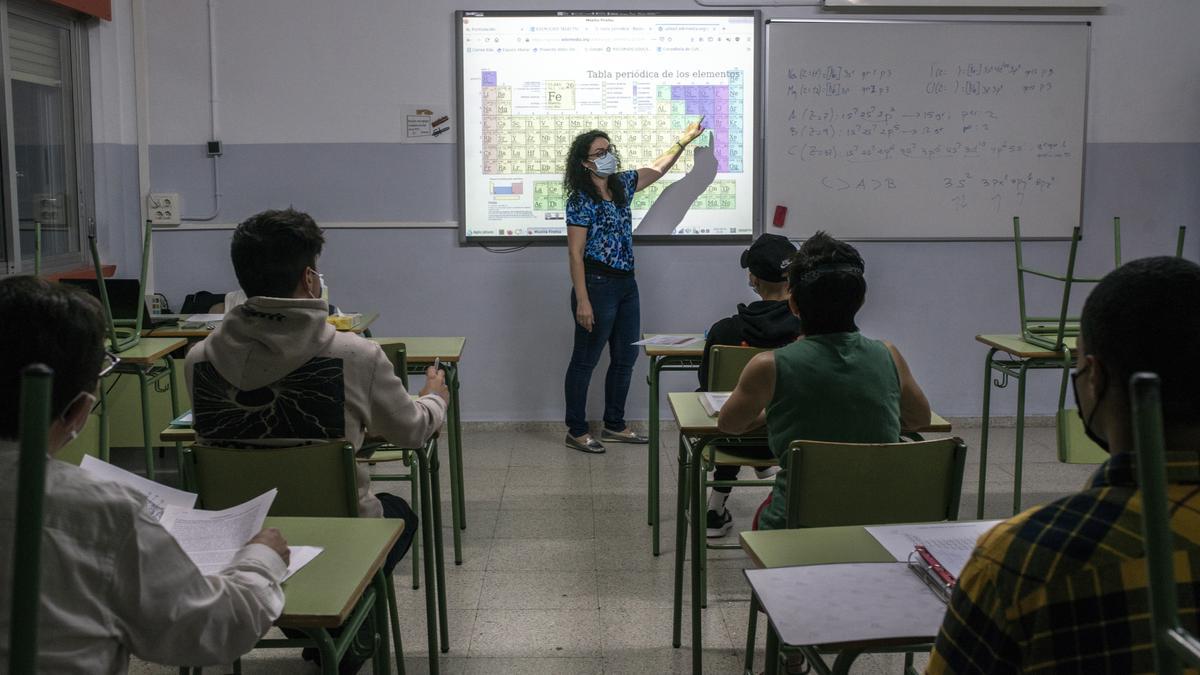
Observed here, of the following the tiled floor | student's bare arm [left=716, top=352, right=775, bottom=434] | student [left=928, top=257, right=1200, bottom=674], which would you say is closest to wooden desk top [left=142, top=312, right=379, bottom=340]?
the tiled floor

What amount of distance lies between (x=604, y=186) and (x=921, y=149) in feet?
5.37

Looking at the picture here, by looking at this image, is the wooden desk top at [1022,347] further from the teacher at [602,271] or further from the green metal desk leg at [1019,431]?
the teacher at [602,271]

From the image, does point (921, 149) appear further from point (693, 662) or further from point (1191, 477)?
point (1191, 477)

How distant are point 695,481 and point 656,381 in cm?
113

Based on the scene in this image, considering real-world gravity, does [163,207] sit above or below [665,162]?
below

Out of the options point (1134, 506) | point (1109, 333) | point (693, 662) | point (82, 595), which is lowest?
point (693, 662)

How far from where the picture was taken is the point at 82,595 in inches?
44.9

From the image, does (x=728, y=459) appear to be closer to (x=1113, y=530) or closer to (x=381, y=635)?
(x=381, y=635)

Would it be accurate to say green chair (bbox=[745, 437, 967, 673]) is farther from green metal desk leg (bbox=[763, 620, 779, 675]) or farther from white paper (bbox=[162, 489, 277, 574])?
white paper (bbox=[162, 489, 277, 574])

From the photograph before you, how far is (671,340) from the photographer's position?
13.0ft

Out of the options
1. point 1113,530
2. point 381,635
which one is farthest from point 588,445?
point 1113,530

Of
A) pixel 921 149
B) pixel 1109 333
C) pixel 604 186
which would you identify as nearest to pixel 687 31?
pixel 604 186

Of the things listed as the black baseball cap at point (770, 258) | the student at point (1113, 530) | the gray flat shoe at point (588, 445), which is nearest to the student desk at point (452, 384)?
the black baseball cap at point (770, 258)

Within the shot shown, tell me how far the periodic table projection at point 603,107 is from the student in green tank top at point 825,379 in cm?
305
